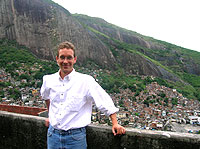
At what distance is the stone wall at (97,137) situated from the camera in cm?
188

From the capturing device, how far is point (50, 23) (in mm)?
30141

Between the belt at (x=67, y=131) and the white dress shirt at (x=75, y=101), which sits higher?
the white dress shirt at (x=75, y=101)

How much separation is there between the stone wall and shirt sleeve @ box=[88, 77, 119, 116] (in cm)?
53

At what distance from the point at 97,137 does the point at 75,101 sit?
785 mm

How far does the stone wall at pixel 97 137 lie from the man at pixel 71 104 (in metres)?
0.35

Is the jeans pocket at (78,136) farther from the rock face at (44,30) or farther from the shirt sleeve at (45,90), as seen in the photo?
the rock face at (44,30)

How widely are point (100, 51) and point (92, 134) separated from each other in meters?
30.7

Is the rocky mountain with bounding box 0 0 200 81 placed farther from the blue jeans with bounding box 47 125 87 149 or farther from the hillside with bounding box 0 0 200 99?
the blue jeans with bounding box 47 125 87 149

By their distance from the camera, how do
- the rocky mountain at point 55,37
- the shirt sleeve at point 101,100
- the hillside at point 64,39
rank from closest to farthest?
1. the shirt sleeve at point 101,100
2. the hillside at point 64,39
3. the rocky mountain at point 55,37

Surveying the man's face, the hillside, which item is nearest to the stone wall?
the man's face

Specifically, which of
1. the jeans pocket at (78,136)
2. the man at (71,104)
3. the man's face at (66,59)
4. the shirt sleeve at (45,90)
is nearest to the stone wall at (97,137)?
the man at (71,104)

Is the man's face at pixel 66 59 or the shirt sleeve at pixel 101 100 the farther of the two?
the man's face at pixel 66 59

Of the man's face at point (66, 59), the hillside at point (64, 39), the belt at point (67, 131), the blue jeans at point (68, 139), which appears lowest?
the blue jeans at point (68, 139)

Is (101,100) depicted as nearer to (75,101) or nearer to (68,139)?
(75,101)
